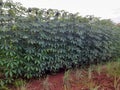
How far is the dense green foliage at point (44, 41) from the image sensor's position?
436cm

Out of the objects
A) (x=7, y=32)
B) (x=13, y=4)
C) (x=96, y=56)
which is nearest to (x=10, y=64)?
(x=7, y=32)

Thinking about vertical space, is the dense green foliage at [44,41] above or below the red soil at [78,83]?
above

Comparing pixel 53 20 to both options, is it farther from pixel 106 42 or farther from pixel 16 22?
pixel 106 42

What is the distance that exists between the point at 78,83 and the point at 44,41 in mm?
1245

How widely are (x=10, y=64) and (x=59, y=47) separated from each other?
4.17ft

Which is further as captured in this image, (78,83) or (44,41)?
(44,41)

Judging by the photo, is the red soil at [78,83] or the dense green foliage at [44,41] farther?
the dense green foliage at [44,41]

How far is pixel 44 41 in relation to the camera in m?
4.73

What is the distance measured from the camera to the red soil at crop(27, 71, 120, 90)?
3824 millimetres

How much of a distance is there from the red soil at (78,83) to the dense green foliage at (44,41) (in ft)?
1.31

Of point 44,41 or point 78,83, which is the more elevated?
point 44,41

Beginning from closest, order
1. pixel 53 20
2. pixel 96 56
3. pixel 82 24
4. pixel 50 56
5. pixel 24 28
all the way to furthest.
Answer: pixel 24 28 → pixel 50 56 → pixel 53 20 → pixel 82 24 → pixel 96 56

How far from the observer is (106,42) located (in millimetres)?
5945

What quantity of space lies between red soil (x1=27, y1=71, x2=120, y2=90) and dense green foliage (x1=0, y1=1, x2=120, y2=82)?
40 centimetres
